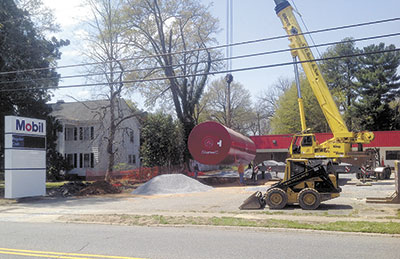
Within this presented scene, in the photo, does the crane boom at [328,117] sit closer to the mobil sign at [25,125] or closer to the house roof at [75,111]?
the mobil sign at [25,125]

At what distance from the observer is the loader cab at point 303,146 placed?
24.1 meters

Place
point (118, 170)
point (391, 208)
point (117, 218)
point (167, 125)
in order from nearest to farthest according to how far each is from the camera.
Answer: point (117, 218)
point (391, 208)
point (118, 170)
point (167, 125)

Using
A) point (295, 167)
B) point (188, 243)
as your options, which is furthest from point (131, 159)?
point (188, 243)

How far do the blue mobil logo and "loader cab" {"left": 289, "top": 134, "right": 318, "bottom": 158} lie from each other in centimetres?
1549

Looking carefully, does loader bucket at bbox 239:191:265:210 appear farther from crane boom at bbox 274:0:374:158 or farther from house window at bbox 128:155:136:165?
house window at bbox 128:155:136:165

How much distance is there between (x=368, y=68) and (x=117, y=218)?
54.2 m

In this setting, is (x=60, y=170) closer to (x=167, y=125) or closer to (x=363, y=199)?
(x=167, y=125)

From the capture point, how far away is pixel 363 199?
16375mm

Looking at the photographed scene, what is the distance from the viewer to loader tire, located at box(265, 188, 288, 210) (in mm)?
13898

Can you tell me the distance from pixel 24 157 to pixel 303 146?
16744 mm

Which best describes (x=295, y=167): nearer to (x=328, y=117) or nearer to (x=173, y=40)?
(x=328, y=117)

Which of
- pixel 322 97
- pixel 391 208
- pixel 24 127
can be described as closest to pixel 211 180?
pixel 322 97

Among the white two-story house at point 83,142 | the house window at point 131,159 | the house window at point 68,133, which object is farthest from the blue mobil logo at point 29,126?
the house window at point 131,159

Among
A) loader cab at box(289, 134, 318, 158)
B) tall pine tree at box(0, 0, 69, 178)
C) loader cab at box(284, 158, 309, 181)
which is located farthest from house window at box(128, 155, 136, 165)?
loader cab at box(284, 158, 309, 181)
